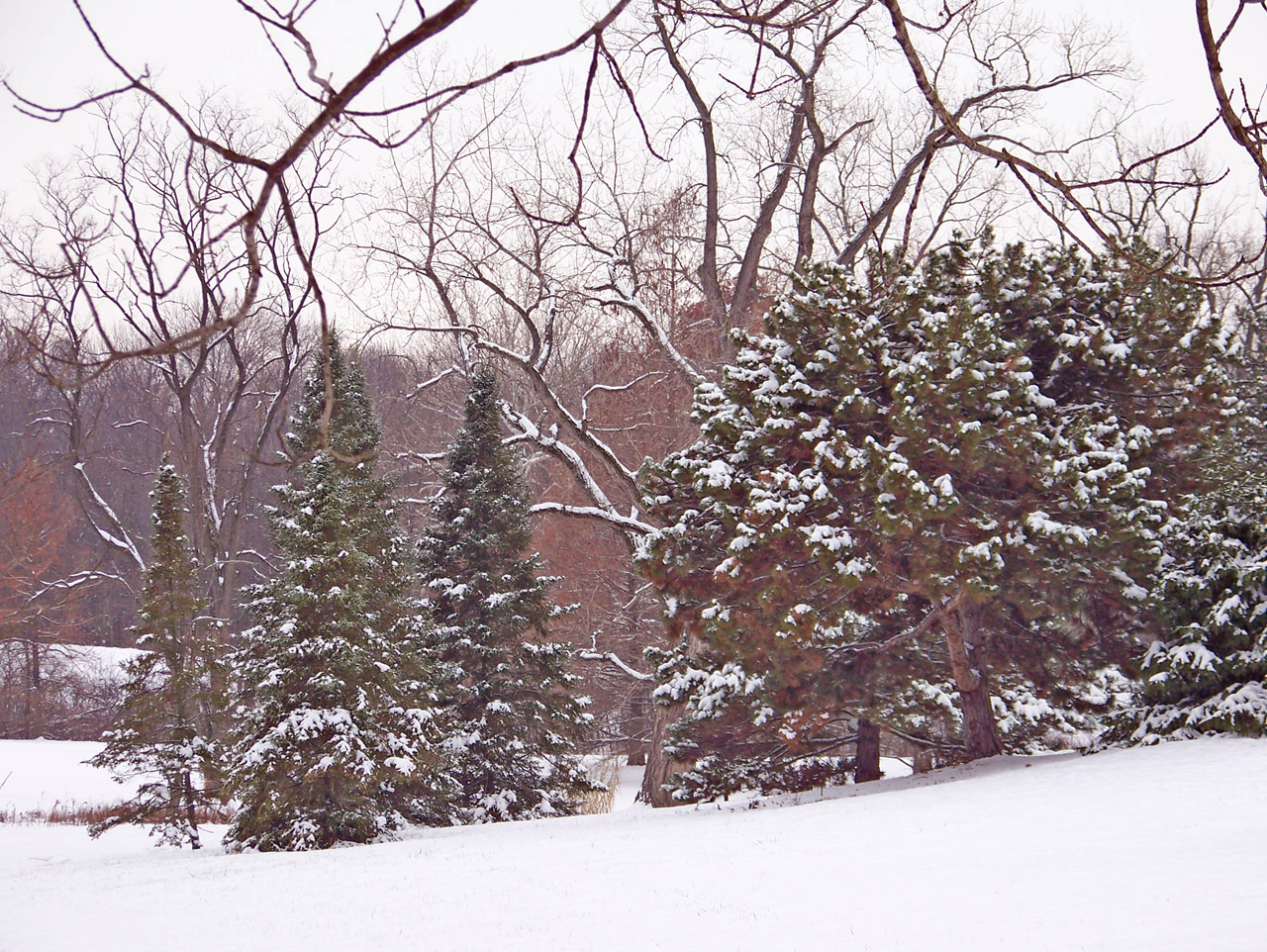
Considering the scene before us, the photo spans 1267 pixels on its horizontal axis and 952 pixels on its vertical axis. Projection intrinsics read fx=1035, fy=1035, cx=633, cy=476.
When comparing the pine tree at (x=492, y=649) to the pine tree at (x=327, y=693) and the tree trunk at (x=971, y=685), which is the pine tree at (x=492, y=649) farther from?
the tree trunk at (x=971, y=685)

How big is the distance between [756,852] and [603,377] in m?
13.6

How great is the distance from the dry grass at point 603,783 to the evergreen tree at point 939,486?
23.3 feet

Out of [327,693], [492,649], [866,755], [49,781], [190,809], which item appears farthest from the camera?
[49,781]

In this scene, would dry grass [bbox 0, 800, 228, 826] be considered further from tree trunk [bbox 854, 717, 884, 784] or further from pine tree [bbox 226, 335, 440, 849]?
tree trunk [bbox 854, 717, 884, 784]

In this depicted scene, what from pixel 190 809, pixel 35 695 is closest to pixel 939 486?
pixel 190 809

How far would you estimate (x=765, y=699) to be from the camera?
35.6 feet

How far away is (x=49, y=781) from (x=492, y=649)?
13.2 meters

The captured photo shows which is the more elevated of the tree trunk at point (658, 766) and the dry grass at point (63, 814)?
the tree trunk at point (658, 766)

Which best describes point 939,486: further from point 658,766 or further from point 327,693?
point 327,693

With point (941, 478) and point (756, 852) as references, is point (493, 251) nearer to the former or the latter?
point (941, 478)

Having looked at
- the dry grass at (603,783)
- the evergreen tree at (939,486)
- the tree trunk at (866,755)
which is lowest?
the dry grass at (603,783)

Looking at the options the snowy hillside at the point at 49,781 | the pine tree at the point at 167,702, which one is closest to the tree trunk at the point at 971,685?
the pine tree at the point at 167,702

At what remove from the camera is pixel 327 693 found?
539 inches

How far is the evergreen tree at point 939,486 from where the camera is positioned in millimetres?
9594
